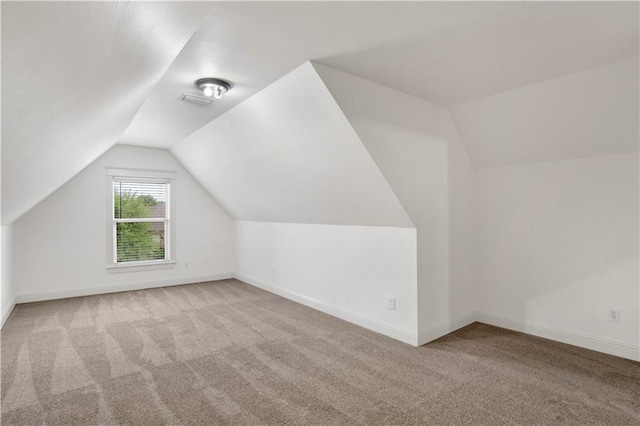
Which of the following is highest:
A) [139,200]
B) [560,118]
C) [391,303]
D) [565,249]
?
[560,118]

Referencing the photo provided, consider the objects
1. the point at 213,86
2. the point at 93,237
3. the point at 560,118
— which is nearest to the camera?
the point at 213,86

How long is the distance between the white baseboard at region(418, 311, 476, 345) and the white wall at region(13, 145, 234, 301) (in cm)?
426

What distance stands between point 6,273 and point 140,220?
189 centimetres

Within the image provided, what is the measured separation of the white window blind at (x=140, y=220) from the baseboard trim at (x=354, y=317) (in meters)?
2.09

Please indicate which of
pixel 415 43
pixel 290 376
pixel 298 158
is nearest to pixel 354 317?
pixel 290 376

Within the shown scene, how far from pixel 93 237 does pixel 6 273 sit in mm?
1240

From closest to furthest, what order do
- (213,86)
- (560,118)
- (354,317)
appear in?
(213,86) < (560,118) < (354,317)

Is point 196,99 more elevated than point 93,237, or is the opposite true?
point 196,99

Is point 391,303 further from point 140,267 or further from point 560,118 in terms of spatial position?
point 140,267

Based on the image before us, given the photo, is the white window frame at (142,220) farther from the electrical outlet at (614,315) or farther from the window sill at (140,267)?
the electrical outlet at (614,315)

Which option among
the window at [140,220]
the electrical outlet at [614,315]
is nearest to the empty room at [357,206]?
the electrical outlet at [614,315]

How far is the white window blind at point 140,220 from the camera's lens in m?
5.68

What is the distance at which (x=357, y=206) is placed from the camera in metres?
3.62

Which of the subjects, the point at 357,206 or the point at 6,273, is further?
the point at 6,273
